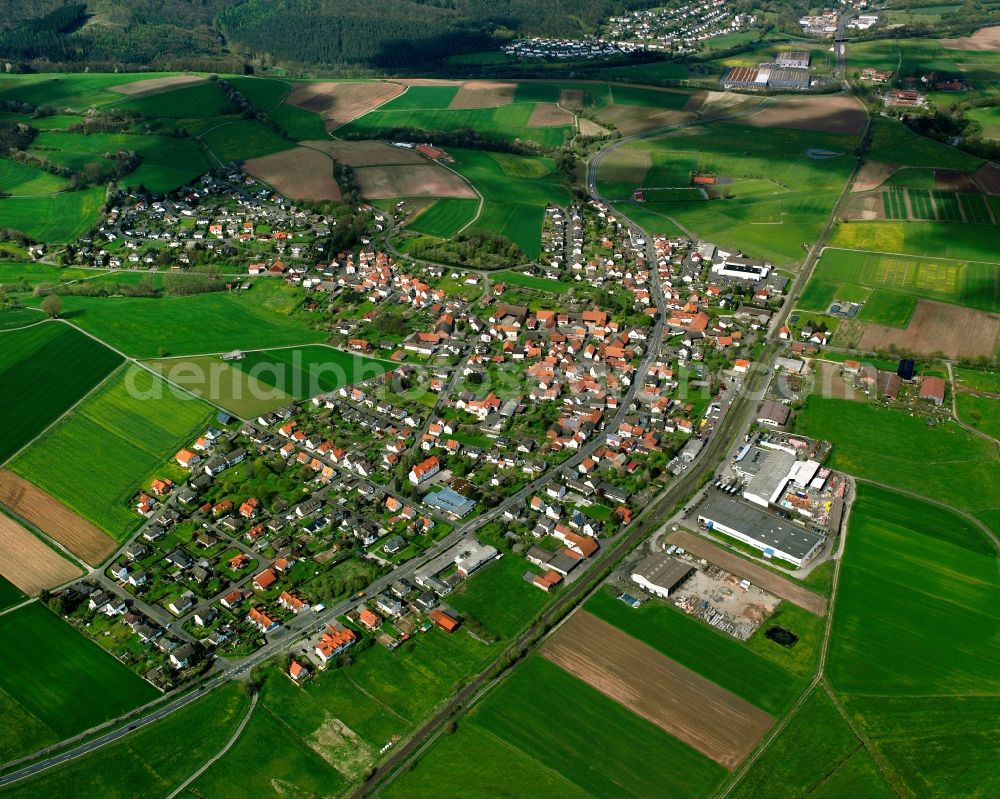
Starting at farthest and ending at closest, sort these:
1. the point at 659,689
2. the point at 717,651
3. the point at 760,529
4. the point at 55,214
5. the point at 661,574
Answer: the point at 55,214 → the point at 760,529 → the point at 661,574 → the point at 717,651 → the point at 659,689

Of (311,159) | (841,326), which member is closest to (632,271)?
(841,326)

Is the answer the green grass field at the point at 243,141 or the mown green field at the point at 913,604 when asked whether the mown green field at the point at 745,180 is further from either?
the green grass field at the point at 243,141

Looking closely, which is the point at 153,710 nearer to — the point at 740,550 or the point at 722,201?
the point at 740,550

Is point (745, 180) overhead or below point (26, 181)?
overhead

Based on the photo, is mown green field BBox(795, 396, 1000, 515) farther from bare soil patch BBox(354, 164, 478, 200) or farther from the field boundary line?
bare soil patch BBox(354, 164, 478, 200)

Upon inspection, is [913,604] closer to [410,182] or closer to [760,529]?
[760,529]

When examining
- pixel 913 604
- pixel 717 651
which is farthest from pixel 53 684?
pixel 913 604
